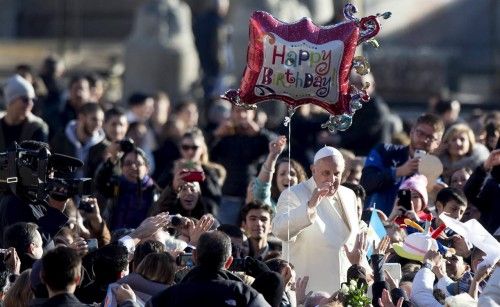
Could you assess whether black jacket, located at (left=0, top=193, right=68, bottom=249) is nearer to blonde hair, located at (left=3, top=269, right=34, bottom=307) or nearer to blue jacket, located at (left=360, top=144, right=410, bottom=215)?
blonde hair, located at (left=3, top=269, right=34, bottom=307)

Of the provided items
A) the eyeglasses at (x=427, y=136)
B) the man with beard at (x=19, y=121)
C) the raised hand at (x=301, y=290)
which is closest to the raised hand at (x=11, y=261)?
the raised hand at (x=301, y=290)

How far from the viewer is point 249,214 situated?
15258 millimetres

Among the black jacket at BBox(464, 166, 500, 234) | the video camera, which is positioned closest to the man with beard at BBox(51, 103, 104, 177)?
the black jacket at BBox(464, 166, 500, 234)

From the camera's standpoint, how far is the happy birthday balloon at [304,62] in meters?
14.2

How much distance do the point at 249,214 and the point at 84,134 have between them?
3.47 metres

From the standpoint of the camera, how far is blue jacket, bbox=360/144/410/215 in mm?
16344

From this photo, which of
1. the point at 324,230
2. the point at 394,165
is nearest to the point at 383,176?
the point at 394,165

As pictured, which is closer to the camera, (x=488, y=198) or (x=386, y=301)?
(x=386, y=301)

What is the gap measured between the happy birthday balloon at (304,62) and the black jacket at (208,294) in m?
2.74

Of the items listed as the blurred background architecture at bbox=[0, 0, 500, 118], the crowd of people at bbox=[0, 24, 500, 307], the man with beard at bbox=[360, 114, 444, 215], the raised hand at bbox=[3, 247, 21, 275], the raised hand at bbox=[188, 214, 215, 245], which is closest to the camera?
the crowd of people at bbox=[0, 24, 500, 307]

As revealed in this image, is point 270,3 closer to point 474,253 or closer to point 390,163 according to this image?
point 390,163

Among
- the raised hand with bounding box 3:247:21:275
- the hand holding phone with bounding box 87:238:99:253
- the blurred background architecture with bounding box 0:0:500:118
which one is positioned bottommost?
the blurred background architecture with bounding box 0:0:500:118

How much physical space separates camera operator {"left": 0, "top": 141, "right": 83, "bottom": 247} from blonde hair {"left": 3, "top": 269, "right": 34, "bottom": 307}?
164 cm

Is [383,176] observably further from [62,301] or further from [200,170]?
[62,301]
